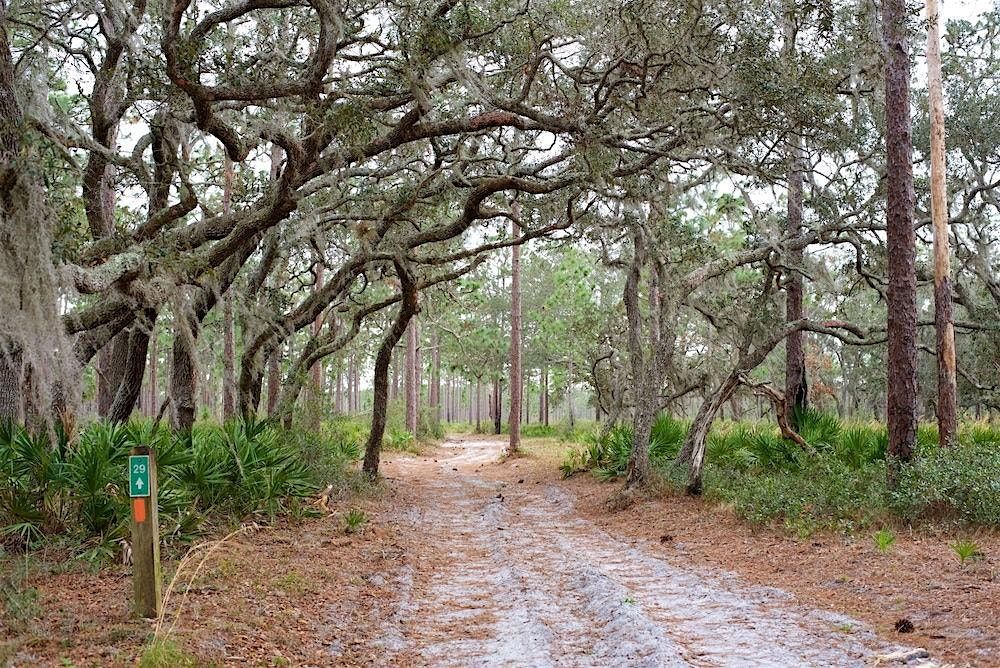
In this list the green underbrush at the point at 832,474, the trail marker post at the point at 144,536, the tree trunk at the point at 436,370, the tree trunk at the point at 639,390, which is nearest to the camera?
the trail marker post at the point at 144,536

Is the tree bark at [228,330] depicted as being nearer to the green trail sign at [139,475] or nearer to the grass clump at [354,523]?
the grass clump at [354,523]

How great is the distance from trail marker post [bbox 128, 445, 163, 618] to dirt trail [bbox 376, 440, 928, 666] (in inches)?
65.6

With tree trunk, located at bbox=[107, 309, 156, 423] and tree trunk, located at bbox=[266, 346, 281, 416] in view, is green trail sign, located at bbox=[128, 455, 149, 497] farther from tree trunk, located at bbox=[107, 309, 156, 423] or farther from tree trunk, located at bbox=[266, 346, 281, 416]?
tree trunk, located at bbox=[266, 346, 281, 416]

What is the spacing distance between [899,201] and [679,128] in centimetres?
297

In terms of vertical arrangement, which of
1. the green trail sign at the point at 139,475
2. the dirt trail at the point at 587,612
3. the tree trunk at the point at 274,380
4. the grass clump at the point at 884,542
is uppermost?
the tree trunk at the point at 274,380

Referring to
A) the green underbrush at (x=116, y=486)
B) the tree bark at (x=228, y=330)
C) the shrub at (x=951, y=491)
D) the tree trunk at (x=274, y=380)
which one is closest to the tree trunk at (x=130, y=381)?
the tree bark at (x=228, y=330)

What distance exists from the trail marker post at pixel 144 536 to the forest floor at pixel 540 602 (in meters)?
0.17

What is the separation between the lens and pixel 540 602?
664 cm

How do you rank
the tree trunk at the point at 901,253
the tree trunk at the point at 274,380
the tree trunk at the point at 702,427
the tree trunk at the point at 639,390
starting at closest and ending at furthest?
the tree trunk at the point at 901,253, the tree trunk at the point at 702,427, the tree trunk at the point at 639,390, the tree trunk at the point at 274,380

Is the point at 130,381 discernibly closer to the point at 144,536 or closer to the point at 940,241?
the point at 144,536

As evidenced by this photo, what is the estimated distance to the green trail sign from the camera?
5.43 meters

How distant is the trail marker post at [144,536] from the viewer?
537 cm

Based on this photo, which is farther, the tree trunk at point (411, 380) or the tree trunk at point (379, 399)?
the tree trunk at point (411, 380)

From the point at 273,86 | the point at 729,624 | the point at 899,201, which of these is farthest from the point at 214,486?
the point at 899,201
